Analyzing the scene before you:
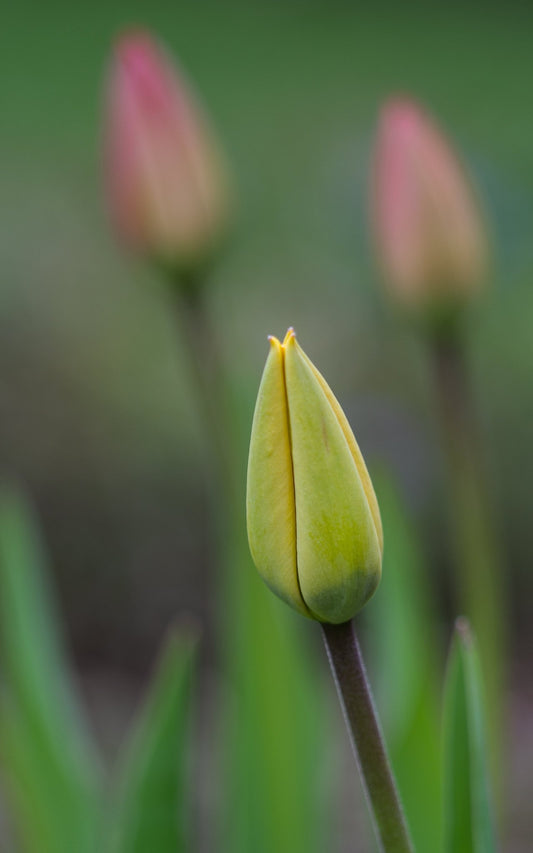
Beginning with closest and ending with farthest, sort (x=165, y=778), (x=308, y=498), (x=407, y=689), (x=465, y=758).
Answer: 1. (x=308, y=498)
2. (x=465, y=758)
3. (x=165, y=778)
4. (x=407, y=689)

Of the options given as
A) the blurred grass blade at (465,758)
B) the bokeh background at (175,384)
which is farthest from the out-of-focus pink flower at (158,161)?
the bokeh background at (175,384)

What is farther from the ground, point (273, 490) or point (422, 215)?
point (422, 215)

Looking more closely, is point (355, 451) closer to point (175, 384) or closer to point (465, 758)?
point (465, 758)

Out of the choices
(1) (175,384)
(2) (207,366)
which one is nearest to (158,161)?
(2) (207,366)

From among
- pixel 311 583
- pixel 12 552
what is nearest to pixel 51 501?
pixel 12 552

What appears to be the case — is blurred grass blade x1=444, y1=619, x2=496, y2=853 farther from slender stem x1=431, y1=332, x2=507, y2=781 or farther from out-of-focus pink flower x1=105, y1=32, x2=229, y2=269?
out-of-focus pink flower x1=105, y1=32, x2=229, y2=269

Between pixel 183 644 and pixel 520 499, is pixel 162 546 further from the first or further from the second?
pixel 183 644

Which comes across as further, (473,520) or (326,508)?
(473,520)

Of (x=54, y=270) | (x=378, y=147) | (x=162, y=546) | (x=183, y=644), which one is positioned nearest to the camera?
(x=183, y=644)
